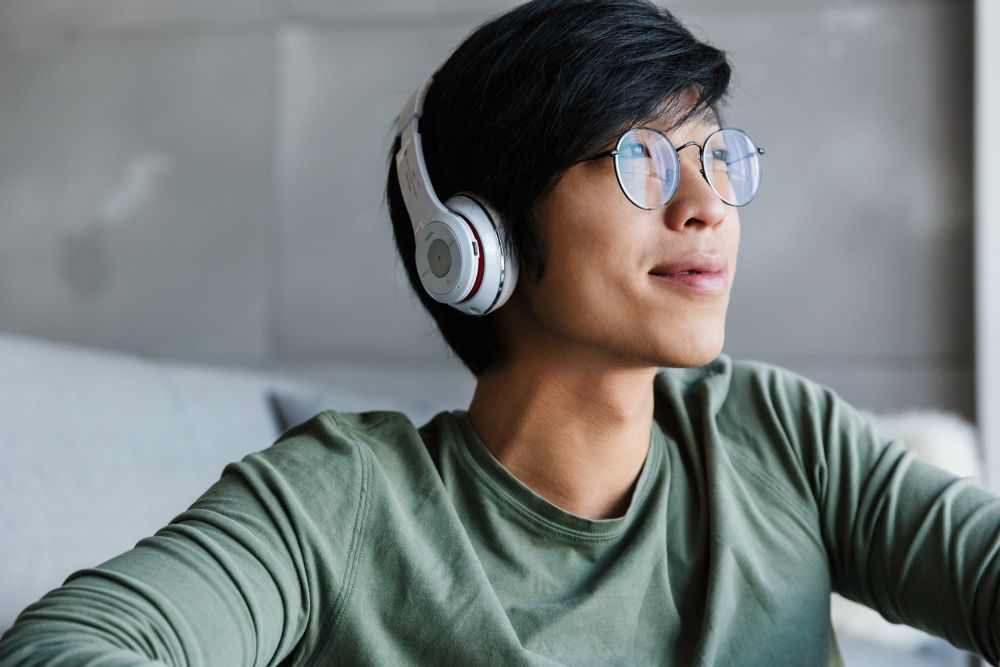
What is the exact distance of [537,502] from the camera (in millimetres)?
1146

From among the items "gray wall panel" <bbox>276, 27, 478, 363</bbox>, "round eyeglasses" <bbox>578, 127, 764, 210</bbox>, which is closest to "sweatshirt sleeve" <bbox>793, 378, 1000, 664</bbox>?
"round eyeglasses" <bbox>578, 127, 764, 210</bbox>

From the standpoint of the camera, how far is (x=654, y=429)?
130 centimetres

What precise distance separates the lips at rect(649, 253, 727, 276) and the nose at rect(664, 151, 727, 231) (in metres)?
0.04

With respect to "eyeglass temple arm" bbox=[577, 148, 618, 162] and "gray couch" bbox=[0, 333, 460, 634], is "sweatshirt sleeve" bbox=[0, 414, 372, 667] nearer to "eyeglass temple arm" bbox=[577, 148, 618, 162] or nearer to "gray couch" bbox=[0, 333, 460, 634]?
"eyeglass temple arm" bbox=[577, 148, 618, 162]

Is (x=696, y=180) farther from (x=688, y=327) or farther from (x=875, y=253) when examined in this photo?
(x=875, y=253)

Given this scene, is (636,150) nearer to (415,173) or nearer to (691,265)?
(691,265)

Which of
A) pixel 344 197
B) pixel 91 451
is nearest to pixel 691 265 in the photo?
pixel 91 451

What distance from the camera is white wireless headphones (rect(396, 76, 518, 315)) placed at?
1.10 m

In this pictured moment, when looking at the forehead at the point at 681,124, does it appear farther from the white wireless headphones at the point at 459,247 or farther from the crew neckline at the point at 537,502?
the crew neckline at the point at 537,502

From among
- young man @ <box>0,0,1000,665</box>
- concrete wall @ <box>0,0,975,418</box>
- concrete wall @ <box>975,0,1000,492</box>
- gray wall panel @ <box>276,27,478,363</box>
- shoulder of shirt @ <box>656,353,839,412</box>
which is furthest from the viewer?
gray wall panel @ <box>276,27,478,363</box>

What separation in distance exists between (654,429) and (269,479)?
498 mm

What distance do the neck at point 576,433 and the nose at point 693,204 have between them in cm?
18

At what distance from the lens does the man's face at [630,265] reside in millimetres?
1122

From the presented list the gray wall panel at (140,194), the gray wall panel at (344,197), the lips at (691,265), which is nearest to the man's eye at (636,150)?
the lips at (691,265)
